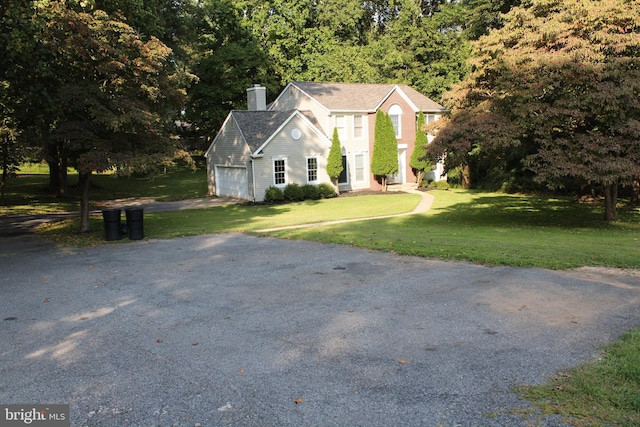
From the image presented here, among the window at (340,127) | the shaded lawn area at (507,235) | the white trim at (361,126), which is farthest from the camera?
the white trim at (361,126)

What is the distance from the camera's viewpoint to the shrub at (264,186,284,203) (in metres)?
31.0

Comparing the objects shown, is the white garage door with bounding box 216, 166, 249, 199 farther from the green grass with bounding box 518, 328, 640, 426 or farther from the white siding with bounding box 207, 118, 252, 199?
the green grass with bounding box 518, 328, 640, 426

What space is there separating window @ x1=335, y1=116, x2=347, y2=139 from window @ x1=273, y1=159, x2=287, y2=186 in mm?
5512

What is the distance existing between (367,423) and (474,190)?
34677 mm

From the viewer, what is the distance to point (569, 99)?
16.4 meters

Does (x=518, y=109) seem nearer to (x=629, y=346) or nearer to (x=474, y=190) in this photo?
(x=629, y=346)

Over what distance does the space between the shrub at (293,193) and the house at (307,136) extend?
2.28 feet

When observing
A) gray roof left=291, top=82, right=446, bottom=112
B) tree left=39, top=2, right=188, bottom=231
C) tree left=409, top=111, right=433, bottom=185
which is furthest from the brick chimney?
tree left=39, top=2, right=188, bottom=231

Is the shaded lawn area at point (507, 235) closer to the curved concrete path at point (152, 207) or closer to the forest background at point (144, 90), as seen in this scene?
the curved concrete path at point (152, 207)

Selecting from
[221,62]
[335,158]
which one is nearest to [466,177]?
[335,158]

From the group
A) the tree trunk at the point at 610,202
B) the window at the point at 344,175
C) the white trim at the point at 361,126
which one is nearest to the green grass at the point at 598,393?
the tree trunk at the point at 610,202

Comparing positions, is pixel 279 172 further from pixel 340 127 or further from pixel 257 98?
pixel 257 98

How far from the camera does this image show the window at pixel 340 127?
35625mm

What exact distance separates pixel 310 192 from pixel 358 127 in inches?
272
